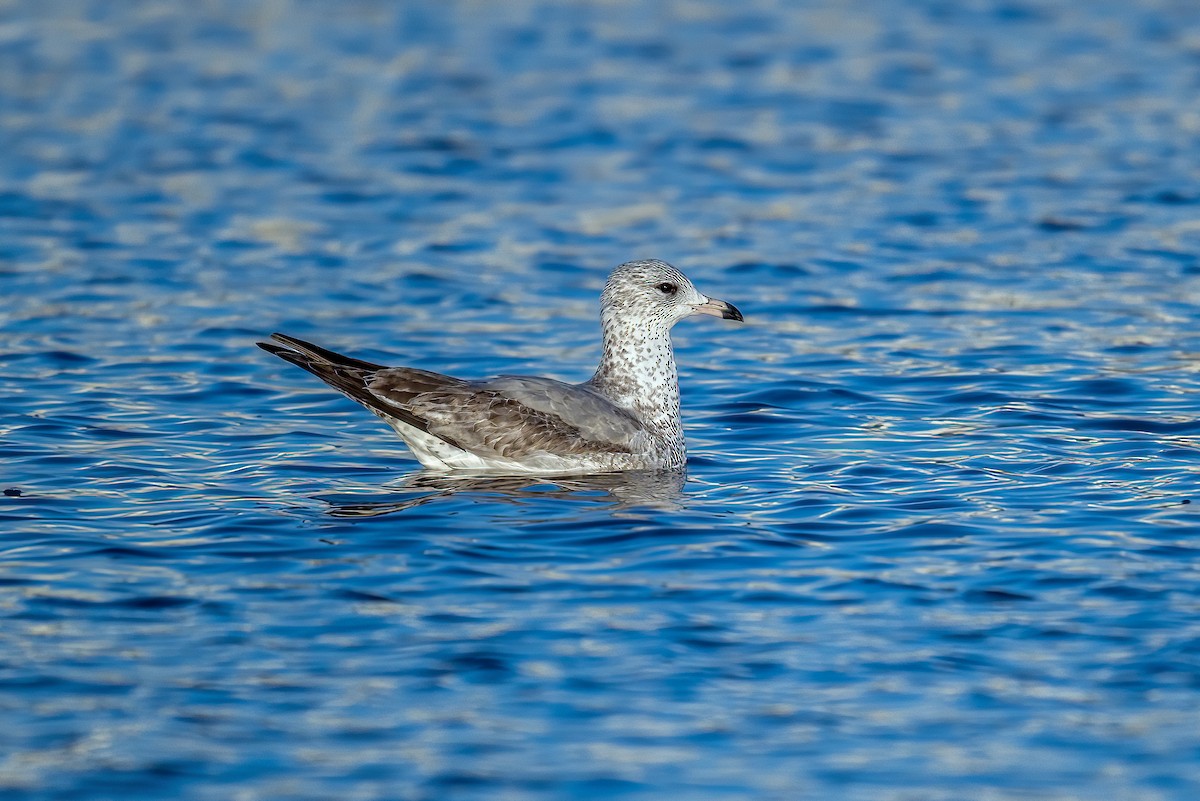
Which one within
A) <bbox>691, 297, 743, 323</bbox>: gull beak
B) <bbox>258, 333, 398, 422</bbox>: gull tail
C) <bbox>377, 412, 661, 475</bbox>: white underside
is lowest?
<bbox>377, 412, 661, 475</bbox>: white underside

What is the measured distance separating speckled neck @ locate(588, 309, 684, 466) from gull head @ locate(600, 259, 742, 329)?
36mm

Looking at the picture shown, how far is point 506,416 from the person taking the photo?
444 inches

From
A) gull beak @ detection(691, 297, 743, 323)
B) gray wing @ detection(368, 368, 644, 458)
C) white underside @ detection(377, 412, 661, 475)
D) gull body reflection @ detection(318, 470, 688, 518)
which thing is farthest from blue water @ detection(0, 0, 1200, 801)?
gull beak @ detection(691, 297, 743, 323)

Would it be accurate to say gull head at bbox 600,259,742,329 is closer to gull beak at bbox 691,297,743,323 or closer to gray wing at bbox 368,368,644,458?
gull beak at bbox 691,297,743,323

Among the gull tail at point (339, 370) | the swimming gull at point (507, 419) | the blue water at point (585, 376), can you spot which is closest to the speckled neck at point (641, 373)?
the swimming gull at point (507, 419)

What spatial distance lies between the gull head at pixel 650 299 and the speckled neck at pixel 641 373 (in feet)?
0.12

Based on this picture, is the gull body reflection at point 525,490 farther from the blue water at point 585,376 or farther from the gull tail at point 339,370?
the gull tail at point 339,370

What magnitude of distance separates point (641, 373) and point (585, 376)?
204 cm

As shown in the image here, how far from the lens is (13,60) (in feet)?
77.4

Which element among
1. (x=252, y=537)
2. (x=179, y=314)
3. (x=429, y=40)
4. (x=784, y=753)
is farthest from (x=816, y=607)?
(x=429, y=40)

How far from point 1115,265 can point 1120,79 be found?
23.4ft

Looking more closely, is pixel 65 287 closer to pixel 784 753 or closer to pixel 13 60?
pixel 13 60

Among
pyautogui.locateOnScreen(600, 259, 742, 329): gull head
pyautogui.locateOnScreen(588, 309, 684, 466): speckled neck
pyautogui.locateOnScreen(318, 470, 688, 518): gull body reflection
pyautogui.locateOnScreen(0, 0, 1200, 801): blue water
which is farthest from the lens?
pyautogui.locateOnScreen(600, 259, 742, 329): gull head

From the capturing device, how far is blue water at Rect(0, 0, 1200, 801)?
303 inches
